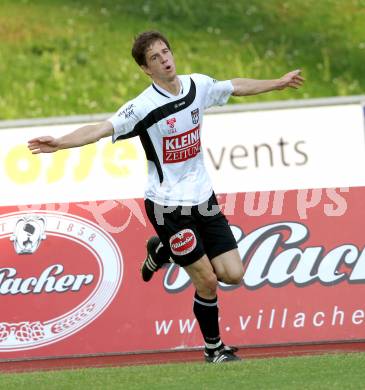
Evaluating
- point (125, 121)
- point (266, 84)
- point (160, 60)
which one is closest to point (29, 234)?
point (125, 121)

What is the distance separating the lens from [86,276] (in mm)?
10406

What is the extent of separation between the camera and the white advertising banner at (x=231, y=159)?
10.4 meters

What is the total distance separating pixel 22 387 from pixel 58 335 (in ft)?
9.33

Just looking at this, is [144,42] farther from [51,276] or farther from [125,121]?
[51,276]

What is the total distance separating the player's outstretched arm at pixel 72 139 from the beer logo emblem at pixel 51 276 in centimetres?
264

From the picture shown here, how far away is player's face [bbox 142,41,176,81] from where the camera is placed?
7.99m

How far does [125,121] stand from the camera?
7.97 m

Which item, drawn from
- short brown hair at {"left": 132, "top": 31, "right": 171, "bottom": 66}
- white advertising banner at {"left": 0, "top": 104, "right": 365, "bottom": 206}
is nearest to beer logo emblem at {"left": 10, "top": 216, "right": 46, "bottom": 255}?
white advertising banner at {"left": 0, "top": 104, "right": 365, "bottom": 206}

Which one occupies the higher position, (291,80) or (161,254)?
(291,80)

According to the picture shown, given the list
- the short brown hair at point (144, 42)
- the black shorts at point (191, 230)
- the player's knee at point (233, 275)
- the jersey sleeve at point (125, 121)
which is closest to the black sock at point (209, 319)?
the player's knee at point (233, 275)

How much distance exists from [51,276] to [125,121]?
2784mm

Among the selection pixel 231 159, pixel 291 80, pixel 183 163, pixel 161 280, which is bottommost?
pixel 161 280

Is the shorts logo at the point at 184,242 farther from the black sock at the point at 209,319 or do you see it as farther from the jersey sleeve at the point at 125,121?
the jersey sleeve at the point at 125,121

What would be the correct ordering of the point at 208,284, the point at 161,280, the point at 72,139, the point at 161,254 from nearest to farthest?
the point at 72,139
the point at 208,284
the point at 161,254
the point at 161,280
